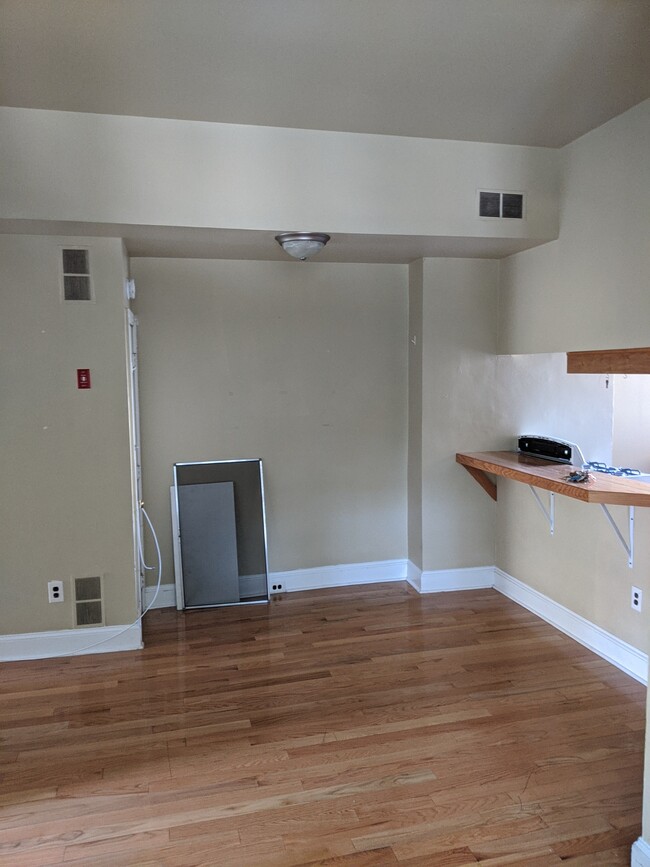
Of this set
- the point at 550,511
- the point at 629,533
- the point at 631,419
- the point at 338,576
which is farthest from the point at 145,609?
the point at 631,419

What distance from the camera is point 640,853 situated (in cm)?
194

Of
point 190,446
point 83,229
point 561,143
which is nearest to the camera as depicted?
point 83,229

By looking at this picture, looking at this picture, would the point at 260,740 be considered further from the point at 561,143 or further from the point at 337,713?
the point at 561,143

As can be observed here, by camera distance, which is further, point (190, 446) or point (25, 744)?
point (190, 446)

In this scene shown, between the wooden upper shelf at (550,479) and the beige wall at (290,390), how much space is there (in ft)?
1.98

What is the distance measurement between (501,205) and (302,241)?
42.7 inches

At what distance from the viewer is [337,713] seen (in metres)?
2.89

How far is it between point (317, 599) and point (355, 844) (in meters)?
2.22

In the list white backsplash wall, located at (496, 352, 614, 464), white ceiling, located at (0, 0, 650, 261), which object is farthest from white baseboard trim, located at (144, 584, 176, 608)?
white ceiling, located at (0, 0, 650, 261)

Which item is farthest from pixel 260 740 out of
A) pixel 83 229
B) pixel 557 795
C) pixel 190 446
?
pixel 83 229

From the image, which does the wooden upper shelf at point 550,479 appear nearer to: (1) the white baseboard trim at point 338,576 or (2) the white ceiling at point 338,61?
(1) the white baseboard trim at point 338,576

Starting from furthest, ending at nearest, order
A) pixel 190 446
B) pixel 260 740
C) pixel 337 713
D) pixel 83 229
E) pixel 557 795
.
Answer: pixel 190 446
pixel 83 229
pixel 337 713
pixel 260 740
pixel 557 795

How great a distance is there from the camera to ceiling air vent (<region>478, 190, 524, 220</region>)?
3420mm

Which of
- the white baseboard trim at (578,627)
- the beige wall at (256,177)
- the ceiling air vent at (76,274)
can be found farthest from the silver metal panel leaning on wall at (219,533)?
the beige wall at (256,177)
